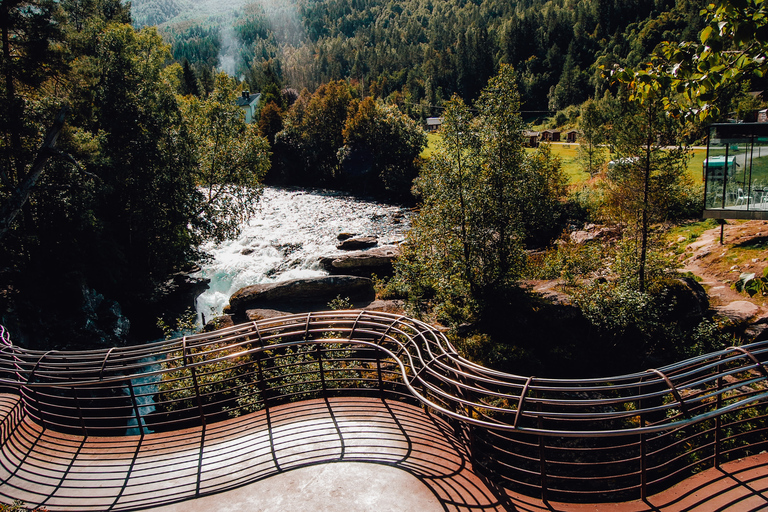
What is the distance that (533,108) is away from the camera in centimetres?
11488

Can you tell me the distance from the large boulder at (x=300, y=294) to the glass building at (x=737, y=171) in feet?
49.8

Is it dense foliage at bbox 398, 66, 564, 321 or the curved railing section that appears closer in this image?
the curved railing section

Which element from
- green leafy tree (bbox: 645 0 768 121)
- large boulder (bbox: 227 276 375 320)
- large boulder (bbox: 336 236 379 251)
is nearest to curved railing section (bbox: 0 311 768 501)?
green leafy tree (bbox: 645 0 768 121)

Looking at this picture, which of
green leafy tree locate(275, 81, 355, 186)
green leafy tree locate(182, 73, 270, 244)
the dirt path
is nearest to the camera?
the dirt path

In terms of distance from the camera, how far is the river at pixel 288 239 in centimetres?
2788

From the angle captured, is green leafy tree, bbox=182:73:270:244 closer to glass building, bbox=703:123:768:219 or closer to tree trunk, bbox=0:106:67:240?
tree trunk, bbox=0:106:67:240

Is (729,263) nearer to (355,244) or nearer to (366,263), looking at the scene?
(366,263)

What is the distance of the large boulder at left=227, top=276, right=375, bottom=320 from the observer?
→ 22578mm

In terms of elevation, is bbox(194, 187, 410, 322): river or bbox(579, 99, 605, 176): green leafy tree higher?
bbox(579, 99, 605, 176): green leafy tree

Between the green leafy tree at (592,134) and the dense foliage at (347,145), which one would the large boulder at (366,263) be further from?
the dense foliage at (347,145)

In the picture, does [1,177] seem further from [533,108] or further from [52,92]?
[533,108]

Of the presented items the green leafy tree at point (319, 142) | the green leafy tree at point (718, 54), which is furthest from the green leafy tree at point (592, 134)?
the green leafy tree at point (718, 54)

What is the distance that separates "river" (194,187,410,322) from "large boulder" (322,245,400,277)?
1305 millimetres

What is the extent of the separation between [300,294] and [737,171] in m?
19.0
